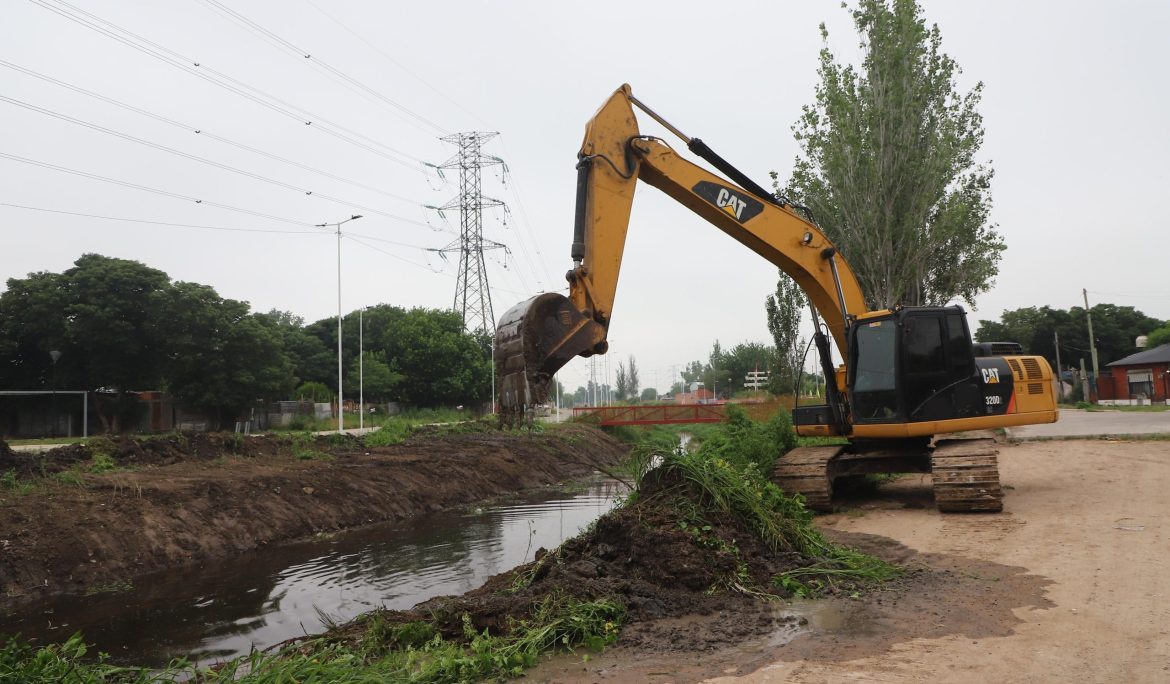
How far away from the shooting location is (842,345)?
10438mm

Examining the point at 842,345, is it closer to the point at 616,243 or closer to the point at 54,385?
the point at 616,243

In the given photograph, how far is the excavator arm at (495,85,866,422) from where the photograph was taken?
22.6 ft

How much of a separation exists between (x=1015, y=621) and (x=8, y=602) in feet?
31.4

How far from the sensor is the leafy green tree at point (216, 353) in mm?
31000

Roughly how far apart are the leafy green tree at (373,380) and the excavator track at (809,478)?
115 ft

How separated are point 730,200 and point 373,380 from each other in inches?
1441

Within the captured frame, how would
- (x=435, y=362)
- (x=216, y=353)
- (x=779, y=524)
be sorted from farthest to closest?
(x=435, y=362) < (x=216, y=353) < (x=779, y=524)

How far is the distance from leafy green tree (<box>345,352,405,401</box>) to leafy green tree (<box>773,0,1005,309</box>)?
94.3 feet

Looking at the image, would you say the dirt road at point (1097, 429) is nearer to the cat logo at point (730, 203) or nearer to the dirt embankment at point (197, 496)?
the dirt embankment at point (197, 496)

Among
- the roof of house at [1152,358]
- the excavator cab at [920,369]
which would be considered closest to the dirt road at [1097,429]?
the excavator cab at [920,369]

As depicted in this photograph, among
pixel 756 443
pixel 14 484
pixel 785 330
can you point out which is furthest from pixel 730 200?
pixel 785 330

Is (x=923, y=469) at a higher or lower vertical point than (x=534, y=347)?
lower

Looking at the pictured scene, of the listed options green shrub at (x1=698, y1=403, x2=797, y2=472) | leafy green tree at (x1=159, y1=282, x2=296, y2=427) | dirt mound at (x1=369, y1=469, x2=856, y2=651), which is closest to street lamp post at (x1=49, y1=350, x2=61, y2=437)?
leafy green tree at (x1=159, y1=282, x2=296, y2=427)

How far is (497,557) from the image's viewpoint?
31.8 feet
